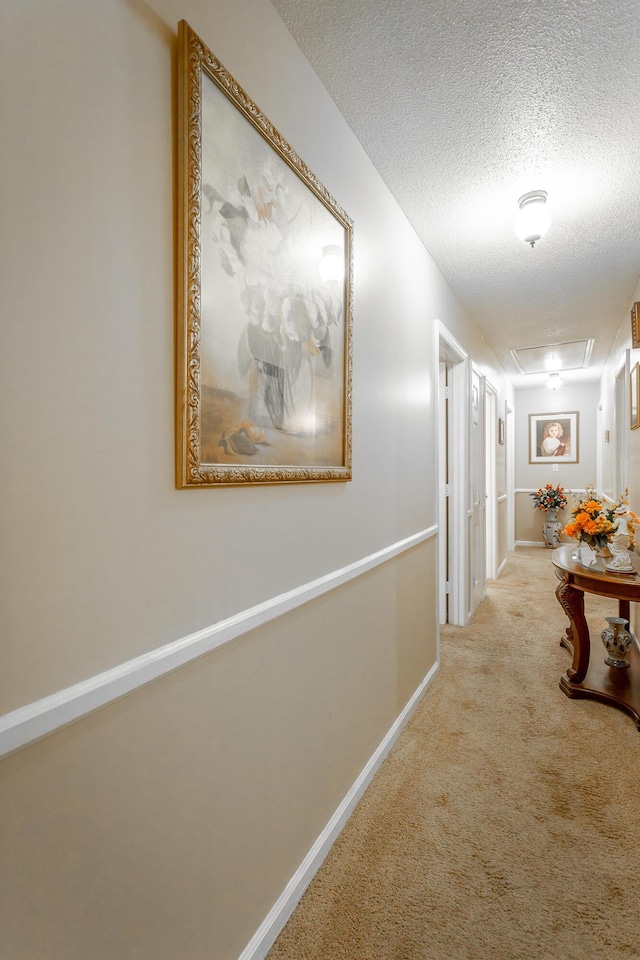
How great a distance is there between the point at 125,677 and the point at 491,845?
145cm

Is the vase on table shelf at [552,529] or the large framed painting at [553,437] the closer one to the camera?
the vase on table shelf at [552,529]

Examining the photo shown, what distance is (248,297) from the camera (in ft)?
3.78

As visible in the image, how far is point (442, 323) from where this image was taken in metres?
3.04

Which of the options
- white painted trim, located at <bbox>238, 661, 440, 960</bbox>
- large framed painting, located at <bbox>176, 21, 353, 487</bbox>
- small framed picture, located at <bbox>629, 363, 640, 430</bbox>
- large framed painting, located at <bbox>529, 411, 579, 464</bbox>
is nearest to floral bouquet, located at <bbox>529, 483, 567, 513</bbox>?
large framed painting, located at <bbox>529, 411, 579, 464</bbox>

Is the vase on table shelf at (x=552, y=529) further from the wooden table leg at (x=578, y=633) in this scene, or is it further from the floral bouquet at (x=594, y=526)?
the wooden table leg at (x=578, y=633)

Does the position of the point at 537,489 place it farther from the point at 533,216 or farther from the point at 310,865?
the point at 310,865

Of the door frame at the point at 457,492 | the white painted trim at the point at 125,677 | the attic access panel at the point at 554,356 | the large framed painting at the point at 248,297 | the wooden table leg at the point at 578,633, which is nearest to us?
the white painted trim at the point at 125,677

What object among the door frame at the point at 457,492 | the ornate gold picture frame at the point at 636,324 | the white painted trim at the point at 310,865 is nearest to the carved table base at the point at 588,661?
the door frame at the point at 457,492

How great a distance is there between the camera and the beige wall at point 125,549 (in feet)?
2.31

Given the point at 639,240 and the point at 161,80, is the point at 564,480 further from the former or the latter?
the point at 161,80

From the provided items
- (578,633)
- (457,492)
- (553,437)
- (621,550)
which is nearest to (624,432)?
(457,492)

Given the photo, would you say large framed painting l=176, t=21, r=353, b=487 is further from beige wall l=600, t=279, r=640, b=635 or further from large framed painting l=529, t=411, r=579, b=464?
large framed painting l=529, t=411, r=579, b=464

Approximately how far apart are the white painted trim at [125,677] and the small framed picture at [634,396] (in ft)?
Answer: 9.37

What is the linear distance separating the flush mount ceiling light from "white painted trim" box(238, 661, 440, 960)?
89.8 inches
